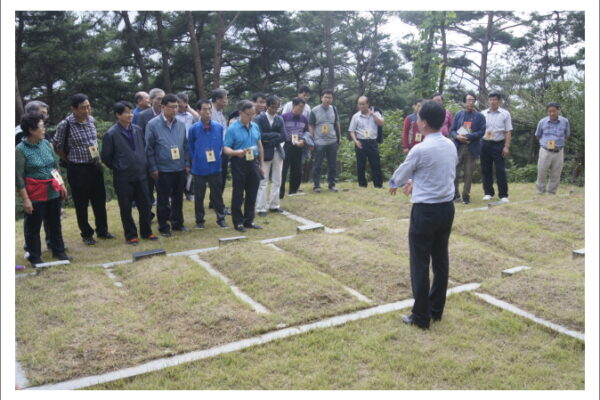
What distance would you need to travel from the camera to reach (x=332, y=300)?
4785 millimetres

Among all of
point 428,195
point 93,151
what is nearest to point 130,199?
point 93,151

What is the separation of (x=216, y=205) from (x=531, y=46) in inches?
810

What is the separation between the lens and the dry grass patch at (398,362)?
11.3 feet

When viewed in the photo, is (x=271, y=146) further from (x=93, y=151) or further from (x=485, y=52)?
(x=485, y=52)

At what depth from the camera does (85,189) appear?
22.2 feet

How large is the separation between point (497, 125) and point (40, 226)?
6.98 m

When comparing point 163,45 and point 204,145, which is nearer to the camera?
point 204,145

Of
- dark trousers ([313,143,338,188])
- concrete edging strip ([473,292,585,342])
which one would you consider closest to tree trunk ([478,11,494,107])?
dark trousers ([313,143,338,188])

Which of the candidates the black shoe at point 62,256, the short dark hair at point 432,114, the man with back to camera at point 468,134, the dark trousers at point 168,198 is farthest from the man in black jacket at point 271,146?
the short dark hair at point 432,114

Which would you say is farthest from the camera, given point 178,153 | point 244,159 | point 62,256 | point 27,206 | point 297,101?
point 297,101

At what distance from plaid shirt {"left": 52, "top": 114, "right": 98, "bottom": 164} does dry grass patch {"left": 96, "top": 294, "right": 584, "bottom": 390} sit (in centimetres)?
378

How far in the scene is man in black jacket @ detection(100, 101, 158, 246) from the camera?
6.57m

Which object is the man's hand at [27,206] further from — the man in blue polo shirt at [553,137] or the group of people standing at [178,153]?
the man in blue polo shirt at [553,137]

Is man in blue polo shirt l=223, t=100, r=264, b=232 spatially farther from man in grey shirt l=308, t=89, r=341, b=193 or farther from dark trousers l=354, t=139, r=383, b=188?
dark trousers l=354, t=139, r=383, b=188
